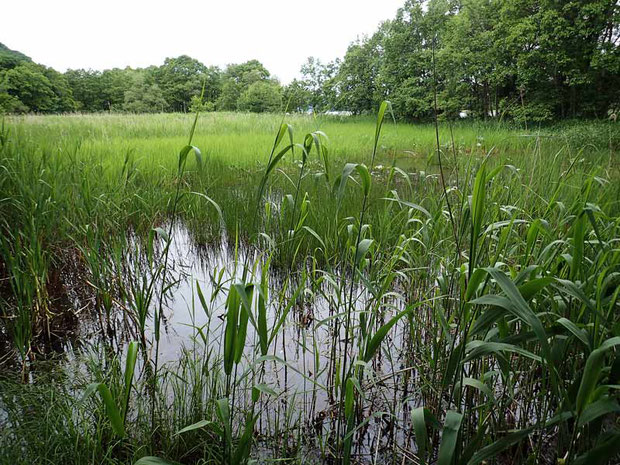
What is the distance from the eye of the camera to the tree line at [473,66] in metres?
11.4

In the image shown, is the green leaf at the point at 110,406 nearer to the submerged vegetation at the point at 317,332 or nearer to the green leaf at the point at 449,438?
the submerged vegetation at the point at 317,332

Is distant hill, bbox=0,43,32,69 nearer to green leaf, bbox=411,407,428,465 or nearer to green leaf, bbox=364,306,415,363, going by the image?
green leaf, bbox=364,306,415,363

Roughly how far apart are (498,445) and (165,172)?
4.55m

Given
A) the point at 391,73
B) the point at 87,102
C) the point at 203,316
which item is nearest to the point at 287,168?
the point at 203,316

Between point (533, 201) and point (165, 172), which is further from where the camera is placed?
point (165, 172)

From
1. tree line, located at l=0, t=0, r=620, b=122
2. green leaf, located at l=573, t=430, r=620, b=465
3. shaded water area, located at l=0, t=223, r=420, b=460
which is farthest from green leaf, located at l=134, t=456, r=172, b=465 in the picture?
tree line, located at l=0, t=0, r=620, b=122

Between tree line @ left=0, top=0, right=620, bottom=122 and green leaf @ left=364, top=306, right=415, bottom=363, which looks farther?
tree line @ left=0, top=0, right=620, bottom=122

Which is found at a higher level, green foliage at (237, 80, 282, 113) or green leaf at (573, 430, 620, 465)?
green foliage at (237, 80, 282, 113)

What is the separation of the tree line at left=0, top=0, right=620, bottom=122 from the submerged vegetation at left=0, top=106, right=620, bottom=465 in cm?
424

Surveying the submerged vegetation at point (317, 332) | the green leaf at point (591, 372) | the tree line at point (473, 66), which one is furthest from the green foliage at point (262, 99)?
the green leaf at point (591, 372)

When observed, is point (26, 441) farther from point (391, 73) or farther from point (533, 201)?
point (391, 73)

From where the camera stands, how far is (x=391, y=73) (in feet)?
57.2

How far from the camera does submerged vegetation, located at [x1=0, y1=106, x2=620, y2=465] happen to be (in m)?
0.90

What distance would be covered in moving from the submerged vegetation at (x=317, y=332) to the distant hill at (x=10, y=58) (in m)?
21.7
